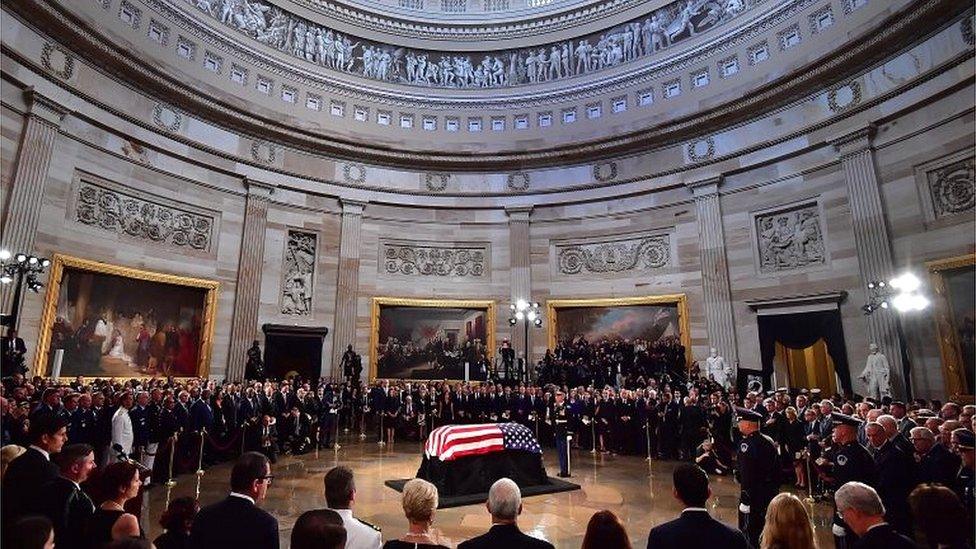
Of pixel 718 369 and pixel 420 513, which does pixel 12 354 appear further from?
pixel 718 369

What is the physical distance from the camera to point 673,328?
1988cm

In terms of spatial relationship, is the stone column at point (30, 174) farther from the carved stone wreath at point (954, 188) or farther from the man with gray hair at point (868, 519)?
the carved stone wreath at point (954, 188)

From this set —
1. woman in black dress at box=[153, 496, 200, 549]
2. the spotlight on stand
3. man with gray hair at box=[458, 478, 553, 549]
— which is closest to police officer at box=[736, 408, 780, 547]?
man with gray hair at box=[458, 478, 553, 549]

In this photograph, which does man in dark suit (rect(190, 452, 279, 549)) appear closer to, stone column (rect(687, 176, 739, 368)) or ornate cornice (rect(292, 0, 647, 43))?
stone column (rect(687, 176, 739, 368))

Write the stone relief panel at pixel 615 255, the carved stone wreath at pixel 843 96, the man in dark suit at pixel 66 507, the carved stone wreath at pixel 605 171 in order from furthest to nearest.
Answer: the carved stone wreath at pixel 605 171 < the stone relief panel at pixel 615 255 < the carved stone wreath at pixel 843 96 < the man in dark suit at pixel 66 507

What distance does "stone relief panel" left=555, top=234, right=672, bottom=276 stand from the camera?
21.0 m

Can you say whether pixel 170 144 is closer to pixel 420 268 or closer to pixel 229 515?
pixel 420 268

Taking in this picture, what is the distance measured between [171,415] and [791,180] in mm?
19422

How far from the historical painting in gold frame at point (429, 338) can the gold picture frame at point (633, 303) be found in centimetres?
248

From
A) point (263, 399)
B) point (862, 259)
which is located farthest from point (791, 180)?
point (263, 399)

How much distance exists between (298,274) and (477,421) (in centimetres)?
987

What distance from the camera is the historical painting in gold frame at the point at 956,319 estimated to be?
1330cm

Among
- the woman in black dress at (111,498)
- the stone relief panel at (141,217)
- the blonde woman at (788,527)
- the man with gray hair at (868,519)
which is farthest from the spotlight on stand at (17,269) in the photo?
the man with gray hair at (868,519)

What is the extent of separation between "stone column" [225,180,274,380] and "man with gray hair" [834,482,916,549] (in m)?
19.1
